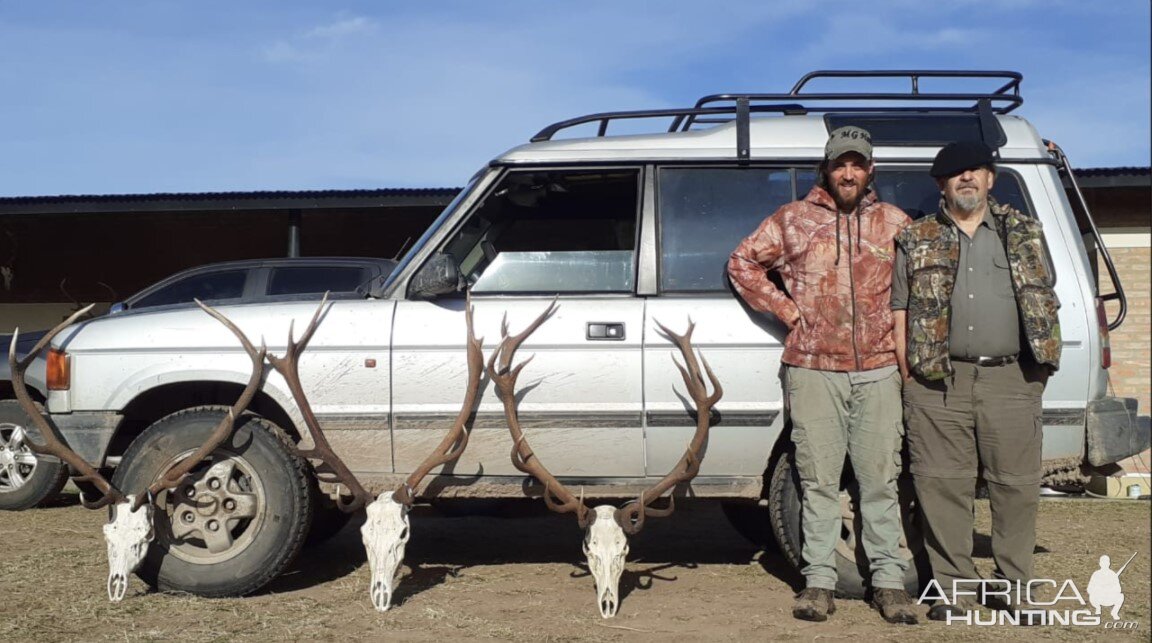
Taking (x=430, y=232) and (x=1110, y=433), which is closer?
(x=1110, y=433)

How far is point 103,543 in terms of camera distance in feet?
21.4

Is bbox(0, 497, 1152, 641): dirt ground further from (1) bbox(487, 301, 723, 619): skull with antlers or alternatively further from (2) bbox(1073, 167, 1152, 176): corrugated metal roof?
(2) bbox(1073, 167, 1152, 176): corrugated metal roof

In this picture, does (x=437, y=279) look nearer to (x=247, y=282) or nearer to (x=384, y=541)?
(x=384, y=541)

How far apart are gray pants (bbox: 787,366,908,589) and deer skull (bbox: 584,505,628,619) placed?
826mm

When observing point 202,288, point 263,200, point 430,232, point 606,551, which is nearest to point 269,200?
point 263,200

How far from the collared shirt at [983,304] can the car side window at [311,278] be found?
17.9ft

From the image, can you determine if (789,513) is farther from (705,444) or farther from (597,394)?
(597,394)

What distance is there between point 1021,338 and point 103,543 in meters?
5.40

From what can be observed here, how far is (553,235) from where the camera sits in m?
5.17

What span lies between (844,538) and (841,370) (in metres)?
0.86

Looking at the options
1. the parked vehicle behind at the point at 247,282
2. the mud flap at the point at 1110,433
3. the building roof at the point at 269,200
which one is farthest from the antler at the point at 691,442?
the building roof at the point at 269,200

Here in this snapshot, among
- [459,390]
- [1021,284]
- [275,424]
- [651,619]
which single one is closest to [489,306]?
[459,390]

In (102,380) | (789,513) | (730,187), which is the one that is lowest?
(789,513)

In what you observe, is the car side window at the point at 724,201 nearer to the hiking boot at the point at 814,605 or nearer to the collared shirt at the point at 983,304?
the collared shirt at the point at 983,304
